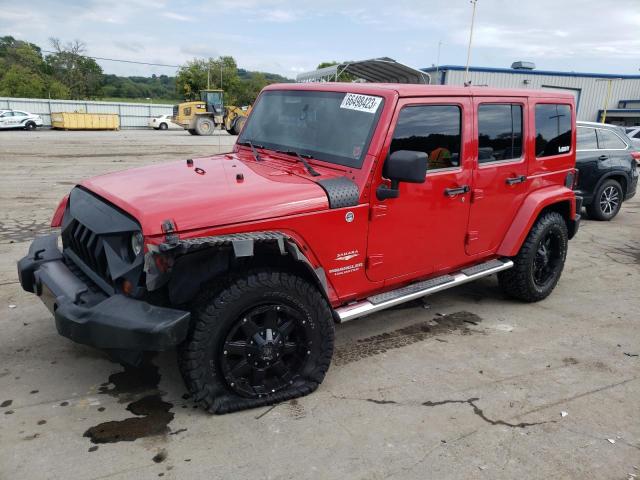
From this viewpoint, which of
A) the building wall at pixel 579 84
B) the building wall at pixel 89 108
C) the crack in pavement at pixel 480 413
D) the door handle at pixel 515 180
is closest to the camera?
the crack in pavement at pixel 480 413

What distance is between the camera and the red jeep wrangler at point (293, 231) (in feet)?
8.96

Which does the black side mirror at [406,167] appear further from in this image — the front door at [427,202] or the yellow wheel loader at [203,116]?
the yellow wheel loader at [203,116]

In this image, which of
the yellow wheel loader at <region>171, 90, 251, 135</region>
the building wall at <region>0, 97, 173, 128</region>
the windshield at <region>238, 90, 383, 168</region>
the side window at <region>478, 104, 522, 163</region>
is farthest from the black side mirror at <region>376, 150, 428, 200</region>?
the building wall at <region>0, 97, 173, 128</region>

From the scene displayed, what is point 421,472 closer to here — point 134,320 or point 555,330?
point 134,320

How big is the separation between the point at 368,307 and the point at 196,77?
69.3 meters

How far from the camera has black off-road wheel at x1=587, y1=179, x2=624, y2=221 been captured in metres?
8.94

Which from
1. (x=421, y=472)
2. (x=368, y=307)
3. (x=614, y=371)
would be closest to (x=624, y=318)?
(x=614, y=371)

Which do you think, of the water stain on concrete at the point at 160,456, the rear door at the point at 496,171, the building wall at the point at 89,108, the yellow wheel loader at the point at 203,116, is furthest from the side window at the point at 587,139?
the building wall at the point at 89,108

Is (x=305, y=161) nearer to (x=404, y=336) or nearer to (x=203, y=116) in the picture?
(x=404, y=336)

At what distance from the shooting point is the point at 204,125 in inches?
1243

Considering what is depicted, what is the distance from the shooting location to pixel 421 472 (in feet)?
8.54

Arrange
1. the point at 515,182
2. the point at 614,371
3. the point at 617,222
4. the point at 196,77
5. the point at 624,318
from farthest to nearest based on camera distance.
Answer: the point at 196,77 → the point at 617,222 → the point at 624,318 → the point at 515,182 → the point at 614,371

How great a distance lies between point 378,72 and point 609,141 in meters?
4.54

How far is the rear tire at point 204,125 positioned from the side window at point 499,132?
29.0 m
